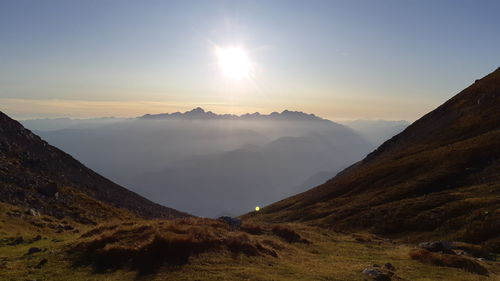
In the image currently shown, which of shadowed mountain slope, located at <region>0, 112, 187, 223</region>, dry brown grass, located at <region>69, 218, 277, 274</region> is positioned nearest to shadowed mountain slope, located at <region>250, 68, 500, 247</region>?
dry brown grass, located at <region>69, 218, 277, 274</region>

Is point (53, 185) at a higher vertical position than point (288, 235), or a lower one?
higher

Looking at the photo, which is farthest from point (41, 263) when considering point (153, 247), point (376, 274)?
point (376, 274)

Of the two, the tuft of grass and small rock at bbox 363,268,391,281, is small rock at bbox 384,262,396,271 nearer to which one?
small rock at bbox 363,268,391,281

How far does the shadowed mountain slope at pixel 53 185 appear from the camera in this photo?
53.2 meters

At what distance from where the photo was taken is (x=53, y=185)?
60438 mm

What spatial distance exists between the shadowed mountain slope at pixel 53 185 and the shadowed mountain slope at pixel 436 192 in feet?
119

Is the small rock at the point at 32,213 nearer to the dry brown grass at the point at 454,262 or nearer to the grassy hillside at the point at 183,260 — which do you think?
the grassy hillside at the point at 183,260

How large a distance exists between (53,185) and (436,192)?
2452 inches

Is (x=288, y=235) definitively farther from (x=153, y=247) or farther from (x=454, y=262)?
(x=153, y=247)

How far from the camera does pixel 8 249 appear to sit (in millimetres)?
26031

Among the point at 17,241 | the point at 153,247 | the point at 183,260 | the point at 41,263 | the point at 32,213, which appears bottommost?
the point at 32,213

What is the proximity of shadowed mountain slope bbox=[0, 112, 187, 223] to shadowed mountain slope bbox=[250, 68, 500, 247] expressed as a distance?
119ft

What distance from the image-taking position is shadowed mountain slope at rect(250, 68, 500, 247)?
140 feet

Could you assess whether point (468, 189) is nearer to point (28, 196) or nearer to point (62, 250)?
point (62, 250)
